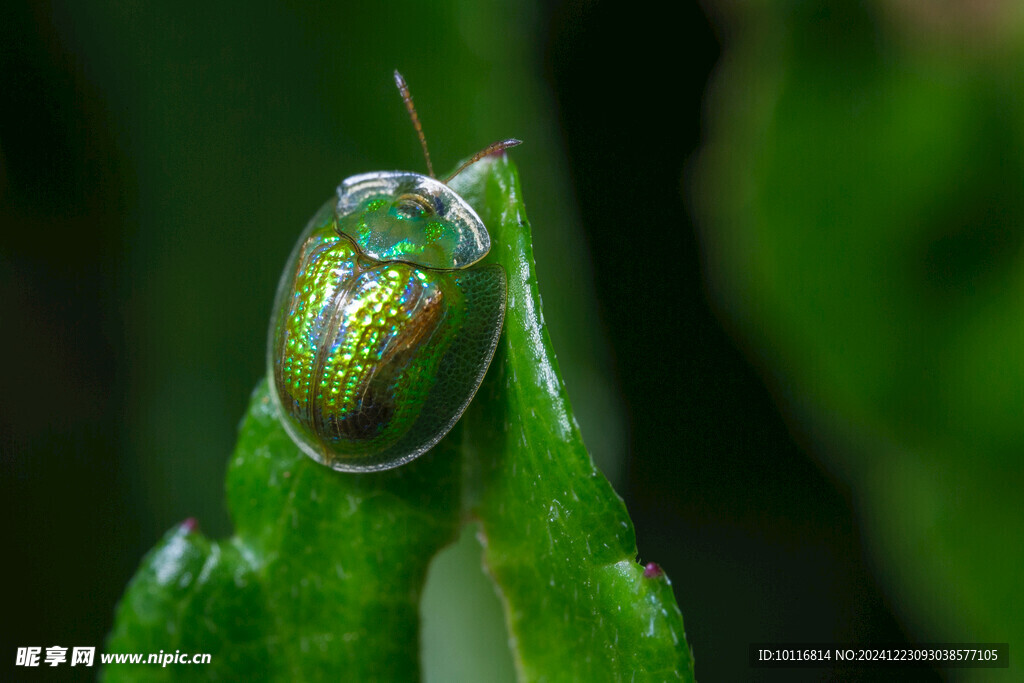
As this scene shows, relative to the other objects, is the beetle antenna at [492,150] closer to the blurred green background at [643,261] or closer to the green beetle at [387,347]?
the green beetle at [387,347]

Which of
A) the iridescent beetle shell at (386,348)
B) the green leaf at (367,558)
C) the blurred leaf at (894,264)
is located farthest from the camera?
the blurred leaf at (894,264)

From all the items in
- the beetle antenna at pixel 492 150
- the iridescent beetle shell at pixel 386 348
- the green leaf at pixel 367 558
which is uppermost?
the beetle antenna at pixel 492 150

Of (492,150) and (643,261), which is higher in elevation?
(492,150)

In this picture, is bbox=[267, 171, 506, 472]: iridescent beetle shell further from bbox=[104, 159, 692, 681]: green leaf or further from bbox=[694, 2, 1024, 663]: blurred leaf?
bbox=[694, 2, 1024, 663]: blurred leaf

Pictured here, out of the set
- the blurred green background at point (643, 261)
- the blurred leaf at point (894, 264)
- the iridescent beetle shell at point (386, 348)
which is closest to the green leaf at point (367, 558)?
the iridescent beetle shell at point (386, 348)

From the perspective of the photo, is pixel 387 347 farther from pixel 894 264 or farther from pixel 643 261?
pixel 894 264

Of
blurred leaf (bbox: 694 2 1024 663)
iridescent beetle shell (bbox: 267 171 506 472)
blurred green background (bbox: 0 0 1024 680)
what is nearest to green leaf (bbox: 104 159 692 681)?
iridescent beetle shell (bbox: 267 171 506 472)

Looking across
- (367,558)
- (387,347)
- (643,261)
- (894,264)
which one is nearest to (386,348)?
(387,347)

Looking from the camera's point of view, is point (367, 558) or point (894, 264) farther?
point (894, 264)
